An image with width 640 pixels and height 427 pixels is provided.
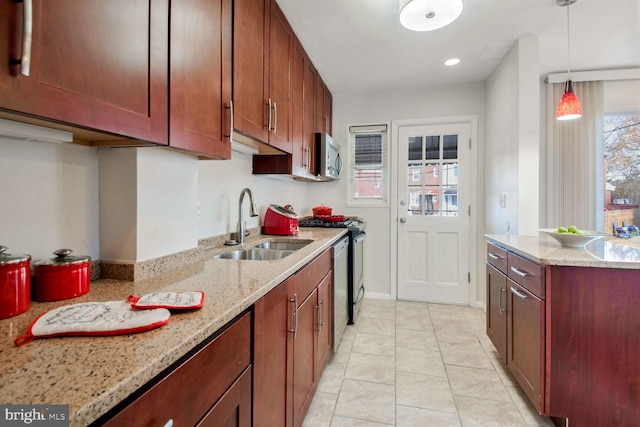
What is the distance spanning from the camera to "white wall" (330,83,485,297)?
3.34m


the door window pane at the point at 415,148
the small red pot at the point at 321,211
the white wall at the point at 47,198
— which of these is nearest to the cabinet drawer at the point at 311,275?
the white wall at the point at 47,198

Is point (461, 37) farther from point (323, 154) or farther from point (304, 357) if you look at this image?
point (304, 357)

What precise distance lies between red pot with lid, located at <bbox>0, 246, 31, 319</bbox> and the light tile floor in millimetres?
1378

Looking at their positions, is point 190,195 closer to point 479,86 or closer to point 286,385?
point 286,385

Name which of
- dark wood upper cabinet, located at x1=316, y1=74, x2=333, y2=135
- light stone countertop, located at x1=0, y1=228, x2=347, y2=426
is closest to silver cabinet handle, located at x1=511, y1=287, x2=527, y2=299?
light stone countertop, located at x1=0, y1=228, x2=347, y2=426

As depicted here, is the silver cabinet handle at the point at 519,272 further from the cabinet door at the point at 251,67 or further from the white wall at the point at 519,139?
the cabinet door at the point at 251,67

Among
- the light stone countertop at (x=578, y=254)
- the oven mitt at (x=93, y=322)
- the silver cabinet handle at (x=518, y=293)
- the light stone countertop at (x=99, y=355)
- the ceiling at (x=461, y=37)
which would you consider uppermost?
the ceiling at (x=461, y=37)

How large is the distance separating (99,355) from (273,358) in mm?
665

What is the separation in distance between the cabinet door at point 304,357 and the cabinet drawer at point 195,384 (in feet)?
1.76

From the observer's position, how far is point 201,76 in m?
1.15

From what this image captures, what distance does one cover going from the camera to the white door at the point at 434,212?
11.0 ft

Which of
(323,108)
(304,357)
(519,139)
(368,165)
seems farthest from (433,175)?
(304,357)

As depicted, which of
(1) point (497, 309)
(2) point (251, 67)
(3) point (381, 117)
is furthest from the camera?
(3) point (381, 117)

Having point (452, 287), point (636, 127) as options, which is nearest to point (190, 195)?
point (452, 287)
